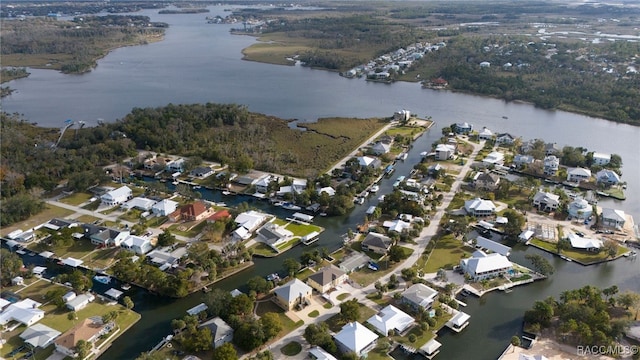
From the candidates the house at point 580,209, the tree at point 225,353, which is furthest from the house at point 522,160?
the tree at point 225,353

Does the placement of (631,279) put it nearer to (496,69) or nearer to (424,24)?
(496,69)

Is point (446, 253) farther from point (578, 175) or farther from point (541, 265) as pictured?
point (578, 175)

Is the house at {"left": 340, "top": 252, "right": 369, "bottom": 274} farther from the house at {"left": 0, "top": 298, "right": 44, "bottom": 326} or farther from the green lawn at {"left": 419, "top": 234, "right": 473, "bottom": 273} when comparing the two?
the house at {"left": 0, "top": 298, "right": 44, "bottom": 326}

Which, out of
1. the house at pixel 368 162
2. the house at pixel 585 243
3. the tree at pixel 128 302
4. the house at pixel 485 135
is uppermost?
the house at pixel 485 135

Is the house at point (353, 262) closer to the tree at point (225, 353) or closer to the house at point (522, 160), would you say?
the tree at point (225, 353)

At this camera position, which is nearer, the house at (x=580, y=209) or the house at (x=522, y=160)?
the house at (x=580, y=209)

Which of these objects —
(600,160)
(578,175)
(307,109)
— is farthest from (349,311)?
(307,109)

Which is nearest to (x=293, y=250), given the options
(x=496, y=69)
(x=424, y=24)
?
(x=496, y=69)
